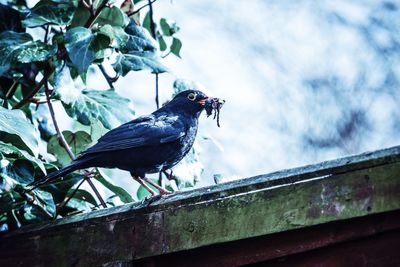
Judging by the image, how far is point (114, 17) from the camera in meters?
3.95

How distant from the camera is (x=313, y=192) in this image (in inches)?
94.6

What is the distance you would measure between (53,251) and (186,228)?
1.92ft

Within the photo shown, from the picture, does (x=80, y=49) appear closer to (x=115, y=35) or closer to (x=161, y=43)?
(x=115, y=35)

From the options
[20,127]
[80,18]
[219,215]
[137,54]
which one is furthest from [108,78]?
[219,215]

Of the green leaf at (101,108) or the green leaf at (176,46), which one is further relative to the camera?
the green leaf at (176,46)

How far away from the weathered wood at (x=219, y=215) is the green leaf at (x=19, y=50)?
886 mm

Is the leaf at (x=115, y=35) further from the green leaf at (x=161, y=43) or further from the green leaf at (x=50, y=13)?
the green leaf at (x=161, y=43)

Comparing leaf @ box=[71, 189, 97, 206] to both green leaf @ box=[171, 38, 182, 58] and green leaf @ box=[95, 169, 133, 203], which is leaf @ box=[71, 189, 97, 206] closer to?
green leaf @ box=[95, 169, 133, 203]

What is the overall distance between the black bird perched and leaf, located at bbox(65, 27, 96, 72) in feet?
1.27

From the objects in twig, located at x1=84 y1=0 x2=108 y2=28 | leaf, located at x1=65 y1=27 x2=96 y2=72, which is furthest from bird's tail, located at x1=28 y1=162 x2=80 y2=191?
twig, located at x1=84 y1=0 x2=108 y2=28

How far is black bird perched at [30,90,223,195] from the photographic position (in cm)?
384

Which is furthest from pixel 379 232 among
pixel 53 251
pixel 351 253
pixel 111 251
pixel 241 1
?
pixel 241 1

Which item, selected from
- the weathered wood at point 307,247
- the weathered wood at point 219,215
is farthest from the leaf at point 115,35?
the weathered wood at point 307,247

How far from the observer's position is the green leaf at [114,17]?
3936 millimetres
